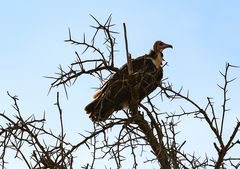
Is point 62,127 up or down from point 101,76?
down

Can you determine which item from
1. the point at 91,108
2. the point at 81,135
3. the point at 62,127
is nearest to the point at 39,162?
the point at 62,127

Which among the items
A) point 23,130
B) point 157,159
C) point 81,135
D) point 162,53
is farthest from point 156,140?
point 162,53

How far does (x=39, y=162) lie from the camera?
364cm

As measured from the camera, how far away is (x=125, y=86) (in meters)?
4.80

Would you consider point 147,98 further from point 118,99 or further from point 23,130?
point 118,99

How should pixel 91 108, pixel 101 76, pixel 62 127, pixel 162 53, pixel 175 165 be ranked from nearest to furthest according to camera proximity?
1. pixel 62 127
2. pixel 175 165
3. pixel 101 76
4. pixel 91 108
5. pixel 162 53

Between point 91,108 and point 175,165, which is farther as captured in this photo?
point 91,108

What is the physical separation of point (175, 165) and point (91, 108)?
301cm

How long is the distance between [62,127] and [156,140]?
124 centimetres

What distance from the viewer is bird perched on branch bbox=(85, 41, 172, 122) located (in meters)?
4.74

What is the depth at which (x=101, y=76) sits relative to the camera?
14.8ft

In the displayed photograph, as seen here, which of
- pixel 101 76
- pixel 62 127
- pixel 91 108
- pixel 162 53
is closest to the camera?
pixel 62 127

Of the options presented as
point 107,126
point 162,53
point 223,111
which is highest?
point 162,53

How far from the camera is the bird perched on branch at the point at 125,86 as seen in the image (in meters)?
4.74
